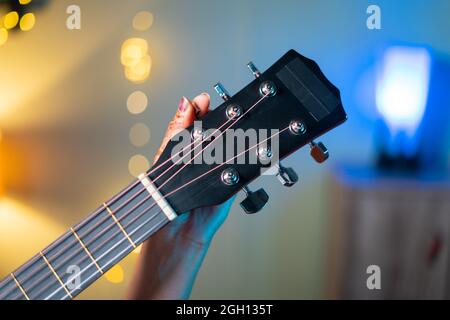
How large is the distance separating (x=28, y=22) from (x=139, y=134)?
46cm

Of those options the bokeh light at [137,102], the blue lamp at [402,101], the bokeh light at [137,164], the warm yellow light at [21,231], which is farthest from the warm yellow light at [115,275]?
the blue lamp at [402,101]

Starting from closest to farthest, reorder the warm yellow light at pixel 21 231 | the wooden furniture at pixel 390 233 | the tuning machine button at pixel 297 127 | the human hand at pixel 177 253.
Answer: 1. the tuning machine button at pixel 297 127
2. the human hand at pixel 177 253
3. the wooden furniture at pixel 390 233
4. the warm yellow light at pixel 21 231

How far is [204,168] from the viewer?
2.29ft

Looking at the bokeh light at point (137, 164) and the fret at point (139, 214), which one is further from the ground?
the bokeh light at point (137, 164)

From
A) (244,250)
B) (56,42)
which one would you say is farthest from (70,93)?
(244,250)

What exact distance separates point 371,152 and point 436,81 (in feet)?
0.90

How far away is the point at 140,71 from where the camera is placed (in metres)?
1.59

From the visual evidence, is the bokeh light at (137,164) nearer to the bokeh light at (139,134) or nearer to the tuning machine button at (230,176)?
the bokeh light at (139,134)

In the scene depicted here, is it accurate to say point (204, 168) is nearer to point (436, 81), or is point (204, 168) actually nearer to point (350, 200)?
point (350, 200)

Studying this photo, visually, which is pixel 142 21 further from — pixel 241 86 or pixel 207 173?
pixel 207 173

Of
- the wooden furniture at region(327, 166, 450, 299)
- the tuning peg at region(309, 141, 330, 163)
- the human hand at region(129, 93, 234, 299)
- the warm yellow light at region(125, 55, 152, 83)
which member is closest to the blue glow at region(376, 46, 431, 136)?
the wooden furniture at region(327, 166, 450, 299)

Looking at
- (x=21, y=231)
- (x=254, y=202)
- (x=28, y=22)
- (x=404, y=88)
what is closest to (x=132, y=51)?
(x=28, y=22)

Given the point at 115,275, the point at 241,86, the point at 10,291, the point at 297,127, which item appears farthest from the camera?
the point at 115,275

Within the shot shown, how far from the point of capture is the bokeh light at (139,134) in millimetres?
1586
